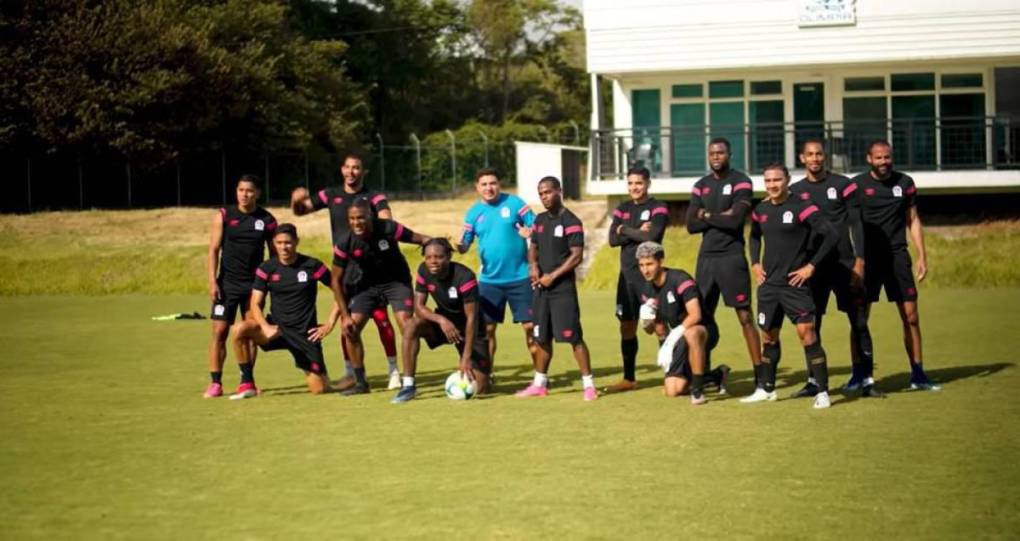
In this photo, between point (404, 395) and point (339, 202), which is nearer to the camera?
point (404, 395)

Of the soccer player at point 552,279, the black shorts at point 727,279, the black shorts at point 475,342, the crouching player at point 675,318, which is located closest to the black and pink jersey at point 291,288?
the black shorts at point 475,342

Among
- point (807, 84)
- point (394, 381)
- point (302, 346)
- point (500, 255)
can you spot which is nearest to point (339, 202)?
point (302, 346)

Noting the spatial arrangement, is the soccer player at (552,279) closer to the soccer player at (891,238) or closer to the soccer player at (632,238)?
the soccer player at (632,238)

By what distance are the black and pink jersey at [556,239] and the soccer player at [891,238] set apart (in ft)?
9.01

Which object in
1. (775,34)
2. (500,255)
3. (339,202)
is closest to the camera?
(500,255)

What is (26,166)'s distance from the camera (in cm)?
4212

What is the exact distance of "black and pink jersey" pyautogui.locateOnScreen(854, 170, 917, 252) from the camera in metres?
13.0

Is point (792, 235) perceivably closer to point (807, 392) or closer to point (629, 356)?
point (807, 392)

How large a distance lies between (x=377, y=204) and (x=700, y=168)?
68.6ft

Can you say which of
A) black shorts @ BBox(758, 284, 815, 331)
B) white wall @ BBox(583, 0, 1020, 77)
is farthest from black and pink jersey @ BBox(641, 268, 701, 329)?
white wall @ BBox(583, 0, 1020, 77)

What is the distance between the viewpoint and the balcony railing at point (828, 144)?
3259 cm

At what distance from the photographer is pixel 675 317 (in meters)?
12.6

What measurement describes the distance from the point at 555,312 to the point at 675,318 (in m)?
1.17

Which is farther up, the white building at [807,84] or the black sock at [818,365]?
the white building at [807,84]
